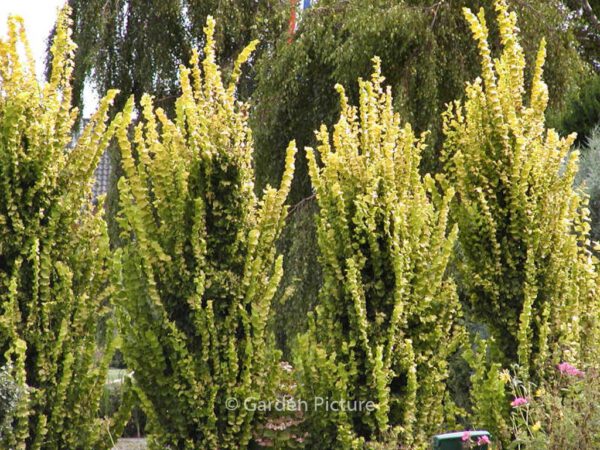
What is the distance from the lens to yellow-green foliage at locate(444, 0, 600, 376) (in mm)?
4832

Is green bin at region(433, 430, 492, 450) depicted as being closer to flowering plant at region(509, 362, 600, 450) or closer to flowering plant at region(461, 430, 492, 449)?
flowering plant at region(461, 430, 492, 449)

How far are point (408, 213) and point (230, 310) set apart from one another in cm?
101

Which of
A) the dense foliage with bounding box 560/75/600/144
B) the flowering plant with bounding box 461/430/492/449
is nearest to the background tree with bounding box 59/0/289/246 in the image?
the dense foliage with bounding box 560/75/600/144

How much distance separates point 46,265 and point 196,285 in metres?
0.71

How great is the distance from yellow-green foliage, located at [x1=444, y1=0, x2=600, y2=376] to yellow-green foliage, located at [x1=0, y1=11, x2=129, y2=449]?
6.60 feet

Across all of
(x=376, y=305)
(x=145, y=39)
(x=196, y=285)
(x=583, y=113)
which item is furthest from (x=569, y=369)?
(x=145, y=39)

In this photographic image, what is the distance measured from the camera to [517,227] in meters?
4.84

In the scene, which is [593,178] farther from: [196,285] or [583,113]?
[196,285]

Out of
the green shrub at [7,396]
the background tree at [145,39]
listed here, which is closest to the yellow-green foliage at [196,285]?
the green shrub at [7,396]

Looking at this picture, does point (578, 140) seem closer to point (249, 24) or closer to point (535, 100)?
point (535, 100)

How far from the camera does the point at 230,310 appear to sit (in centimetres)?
419

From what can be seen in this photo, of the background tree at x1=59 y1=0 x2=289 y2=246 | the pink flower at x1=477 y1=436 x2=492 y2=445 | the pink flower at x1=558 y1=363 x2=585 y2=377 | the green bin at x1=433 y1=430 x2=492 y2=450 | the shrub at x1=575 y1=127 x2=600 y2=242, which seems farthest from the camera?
the background tree at x1=59 y1=0 x2=289 y2=246

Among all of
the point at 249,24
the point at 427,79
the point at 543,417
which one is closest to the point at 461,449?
the point at 543,417

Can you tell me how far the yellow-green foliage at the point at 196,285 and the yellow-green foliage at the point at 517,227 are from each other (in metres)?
1.29
